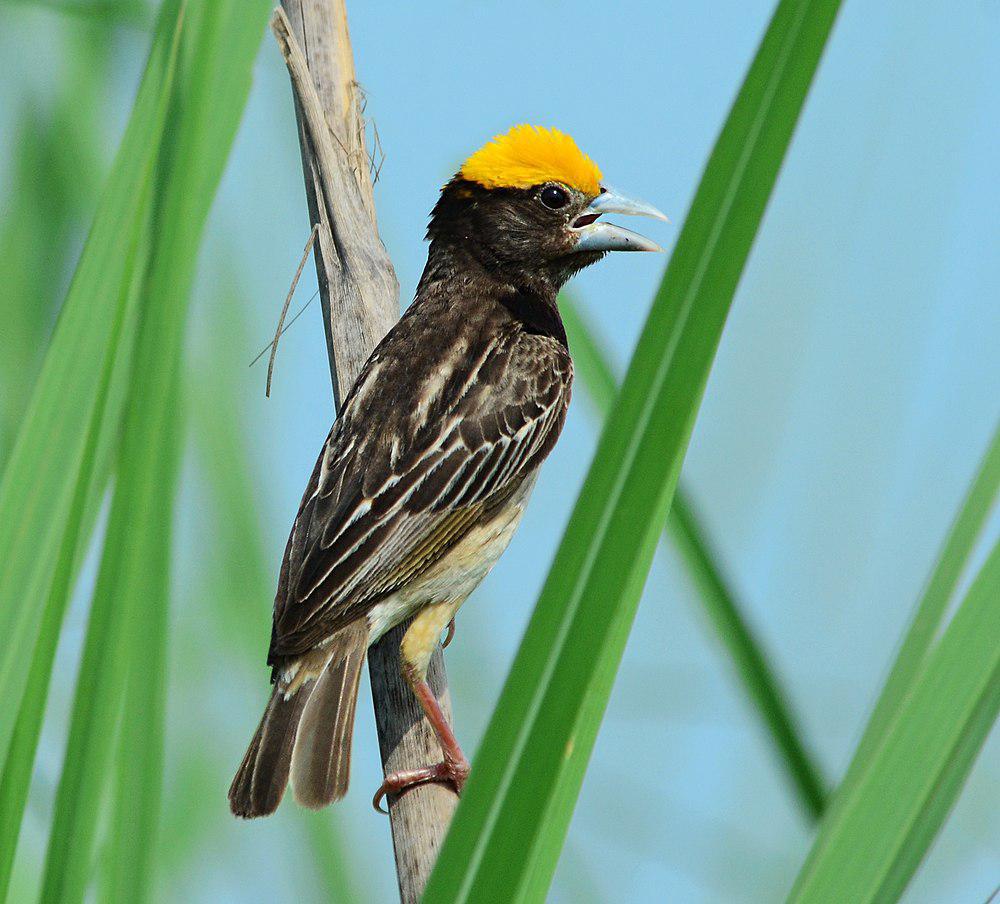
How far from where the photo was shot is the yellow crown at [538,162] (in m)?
3.79

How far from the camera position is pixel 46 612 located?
1.32 m

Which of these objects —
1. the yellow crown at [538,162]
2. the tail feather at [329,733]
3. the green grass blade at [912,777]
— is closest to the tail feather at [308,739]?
the tail feather at [329,733]

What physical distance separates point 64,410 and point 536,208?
9.02 ft

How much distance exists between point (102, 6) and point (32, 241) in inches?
21.8

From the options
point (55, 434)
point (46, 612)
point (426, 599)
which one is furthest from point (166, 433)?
point (426, 599)

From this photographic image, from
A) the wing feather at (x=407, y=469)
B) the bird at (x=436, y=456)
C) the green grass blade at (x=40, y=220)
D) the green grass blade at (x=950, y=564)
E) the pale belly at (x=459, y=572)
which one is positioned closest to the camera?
the green grass blade at (x=950, y=564)

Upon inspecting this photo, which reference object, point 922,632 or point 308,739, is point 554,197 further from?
point 922,632

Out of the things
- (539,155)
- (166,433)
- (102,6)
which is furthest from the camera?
(539,155)

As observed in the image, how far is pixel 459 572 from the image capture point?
11.1 ft

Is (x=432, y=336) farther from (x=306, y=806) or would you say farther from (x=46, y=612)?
(x=46, y=612)

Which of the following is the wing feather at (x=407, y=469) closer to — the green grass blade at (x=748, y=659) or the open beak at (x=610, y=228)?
the open beak at (x=610, y=228)

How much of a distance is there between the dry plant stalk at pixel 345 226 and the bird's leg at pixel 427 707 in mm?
48

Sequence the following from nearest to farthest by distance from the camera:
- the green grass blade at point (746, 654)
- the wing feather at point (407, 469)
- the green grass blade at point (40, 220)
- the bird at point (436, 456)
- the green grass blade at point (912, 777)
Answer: the green grass blade at point (912, 777) → the green grass blade at point (746, 654) → the green grass blade at point (40, 220) → the bird at point (436, 456) → the wing feather at point (407, 469)

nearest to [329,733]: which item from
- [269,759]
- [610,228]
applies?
[269,759]
